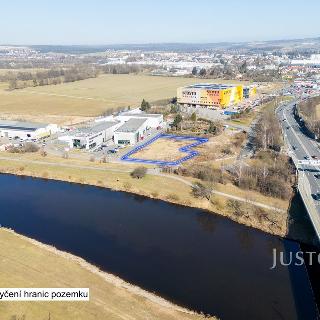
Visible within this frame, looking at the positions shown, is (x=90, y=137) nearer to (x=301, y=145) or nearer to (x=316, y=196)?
(x=301, y=145)

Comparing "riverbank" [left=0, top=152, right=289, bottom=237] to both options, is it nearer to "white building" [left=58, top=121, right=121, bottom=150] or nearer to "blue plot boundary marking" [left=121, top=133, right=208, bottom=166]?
"blue plot boundary marking" [left=121, top=133, right=208, bottom=166]

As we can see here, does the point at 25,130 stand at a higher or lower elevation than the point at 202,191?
higher

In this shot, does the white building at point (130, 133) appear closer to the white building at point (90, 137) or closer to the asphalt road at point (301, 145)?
the white building at point (90, 137)

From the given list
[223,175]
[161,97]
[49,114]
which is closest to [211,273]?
[223,175]

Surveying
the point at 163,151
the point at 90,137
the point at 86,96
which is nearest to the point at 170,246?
the point at 163,151

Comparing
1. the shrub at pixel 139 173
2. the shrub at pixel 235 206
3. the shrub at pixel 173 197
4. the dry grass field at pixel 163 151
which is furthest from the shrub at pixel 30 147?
the shrub at pixel 235 206

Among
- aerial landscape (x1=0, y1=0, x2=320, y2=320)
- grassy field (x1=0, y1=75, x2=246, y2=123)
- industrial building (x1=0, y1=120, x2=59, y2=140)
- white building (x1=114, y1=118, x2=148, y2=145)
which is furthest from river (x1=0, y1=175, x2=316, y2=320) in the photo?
grassy field (x1=0, y1=75, x2=246, y2=123)

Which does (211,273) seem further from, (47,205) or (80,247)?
(47,205)

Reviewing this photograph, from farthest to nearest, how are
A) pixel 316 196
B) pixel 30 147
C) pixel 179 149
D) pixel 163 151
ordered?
pixel 179 149, pixel 30 147, pixel 163 151, pixel 316 196
